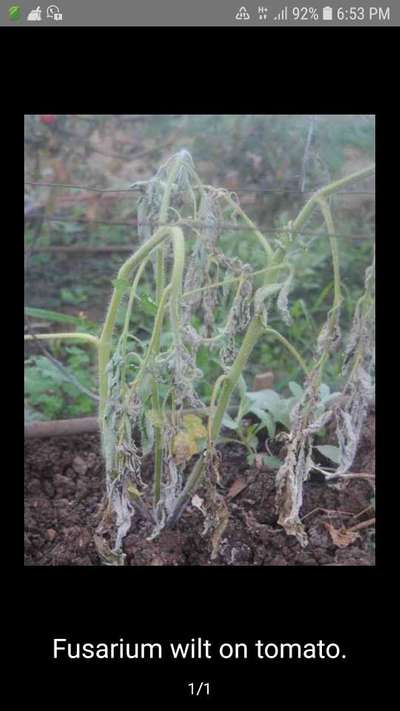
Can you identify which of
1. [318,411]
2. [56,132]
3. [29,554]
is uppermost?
[56,132]

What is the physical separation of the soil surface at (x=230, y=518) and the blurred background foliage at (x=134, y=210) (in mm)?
280

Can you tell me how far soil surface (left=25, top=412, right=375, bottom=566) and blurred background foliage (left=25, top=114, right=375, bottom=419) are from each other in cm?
28

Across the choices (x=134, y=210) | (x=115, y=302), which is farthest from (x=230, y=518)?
(x=134, y=210)

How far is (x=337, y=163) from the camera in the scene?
1.92 meters

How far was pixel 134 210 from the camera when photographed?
2.45m

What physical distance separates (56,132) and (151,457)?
47.1 inches
